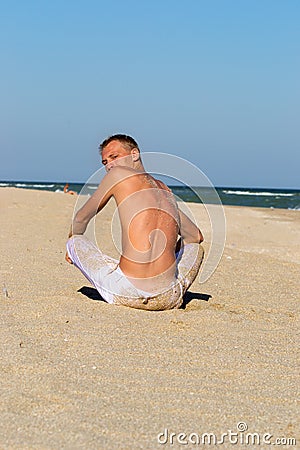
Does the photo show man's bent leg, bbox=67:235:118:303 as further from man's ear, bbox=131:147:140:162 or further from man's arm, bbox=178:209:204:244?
man's ear, bbox=131:147:140:162

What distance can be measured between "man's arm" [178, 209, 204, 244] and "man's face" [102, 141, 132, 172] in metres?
0.63

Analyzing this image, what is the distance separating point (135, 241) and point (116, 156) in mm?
658

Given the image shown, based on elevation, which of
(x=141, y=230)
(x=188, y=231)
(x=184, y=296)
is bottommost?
(x=184, y=296)

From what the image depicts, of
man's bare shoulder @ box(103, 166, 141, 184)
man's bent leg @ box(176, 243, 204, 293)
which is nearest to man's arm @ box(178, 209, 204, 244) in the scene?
man's bent leg @ box(176, 243, 204, 293)

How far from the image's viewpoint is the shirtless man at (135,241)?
4.57 metres

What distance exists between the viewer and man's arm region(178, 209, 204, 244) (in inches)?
196

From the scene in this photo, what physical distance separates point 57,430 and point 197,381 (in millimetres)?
930

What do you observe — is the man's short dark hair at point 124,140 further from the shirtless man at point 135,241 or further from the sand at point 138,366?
the sand at point 138,366

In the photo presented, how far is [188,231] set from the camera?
499cm

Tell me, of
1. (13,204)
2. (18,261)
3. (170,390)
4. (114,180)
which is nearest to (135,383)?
(170,390)

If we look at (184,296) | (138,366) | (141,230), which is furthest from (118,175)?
(138,366)

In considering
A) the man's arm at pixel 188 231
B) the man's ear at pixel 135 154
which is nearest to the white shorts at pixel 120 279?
the man's arm at pixel 188 231

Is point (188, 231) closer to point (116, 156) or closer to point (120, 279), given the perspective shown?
point (120, 279)

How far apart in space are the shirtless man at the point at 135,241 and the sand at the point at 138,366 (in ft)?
0.50
